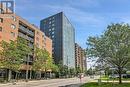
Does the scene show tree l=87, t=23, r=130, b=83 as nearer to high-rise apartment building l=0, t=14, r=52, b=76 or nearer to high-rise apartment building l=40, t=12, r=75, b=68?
high-rise apartment building l=0, t=14, r=52, b=76

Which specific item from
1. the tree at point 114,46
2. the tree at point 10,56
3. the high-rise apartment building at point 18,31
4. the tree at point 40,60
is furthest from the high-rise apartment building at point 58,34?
the tree at point 114,46

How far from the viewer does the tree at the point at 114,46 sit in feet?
130

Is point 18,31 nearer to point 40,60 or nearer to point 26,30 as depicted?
point 26,30

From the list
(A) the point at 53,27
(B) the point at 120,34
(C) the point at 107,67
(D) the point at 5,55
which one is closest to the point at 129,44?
(B) the point at 120,34

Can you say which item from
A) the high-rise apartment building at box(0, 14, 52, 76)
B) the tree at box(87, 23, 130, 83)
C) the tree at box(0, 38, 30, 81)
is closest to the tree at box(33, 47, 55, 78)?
the high-rise apartment building at box(0, 14, 52, 76)

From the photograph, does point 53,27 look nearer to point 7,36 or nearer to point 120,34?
point 7,36

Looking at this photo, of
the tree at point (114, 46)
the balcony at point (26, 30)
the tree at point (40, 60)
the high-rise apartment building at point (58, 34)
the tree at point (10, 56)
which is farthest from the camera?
the high-rise apartment building at point (58, 34)

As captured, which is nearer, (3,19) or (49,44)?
(3,19)

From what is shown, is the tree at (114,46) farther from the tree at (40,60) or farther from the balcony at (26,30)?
the balcony at (26,30)

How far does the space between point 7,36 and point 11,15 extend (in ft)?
22.3

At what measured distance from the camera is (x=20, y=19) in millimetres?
83938

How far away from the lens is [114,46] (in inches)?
1580

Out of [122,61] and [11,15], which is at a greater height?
[11,15]

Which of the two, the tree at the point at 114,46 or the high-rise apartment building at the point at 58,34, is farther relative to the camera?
the high-rise apartment building at the point at 58,34
